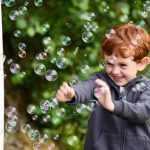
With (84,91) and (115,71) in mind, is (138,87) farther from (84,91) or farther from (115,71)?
(84,91)

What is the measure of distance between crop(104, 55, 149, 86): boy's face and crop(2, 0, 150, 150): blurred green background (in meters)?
1.26

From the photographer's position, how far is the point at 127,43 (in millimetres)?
3799

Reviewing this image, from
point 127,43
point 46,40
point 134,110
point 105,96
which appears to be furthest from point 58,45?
point 105,96

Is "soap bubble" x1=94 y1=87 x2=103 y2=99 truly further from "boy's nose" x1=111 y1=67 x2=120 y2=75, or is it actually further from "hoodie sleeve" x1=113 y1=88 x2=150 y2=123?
"boy's nose" x1=111 y1=67 x2=120 y2=75

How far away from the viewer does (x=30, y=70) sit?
568 cm

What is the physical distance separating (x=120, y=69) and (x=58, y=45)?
5.49 feet

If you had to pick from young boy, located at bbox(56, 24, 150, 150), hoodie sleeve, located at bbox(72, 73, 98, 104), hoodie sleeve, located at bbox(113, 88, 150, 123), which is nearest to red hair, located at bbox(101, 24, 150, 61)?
young boy, located at bbox(56, 24, 150, 150)

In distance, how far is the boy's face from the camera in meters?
3.66

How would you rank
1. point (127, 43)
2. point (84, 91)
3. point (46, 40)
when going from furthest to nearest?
point (46, 40) < point (127, 43) < point (84, 91)

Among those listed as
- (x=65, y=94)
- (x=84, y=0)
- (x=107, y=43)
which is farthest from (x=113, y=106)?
(x=84, y=0)

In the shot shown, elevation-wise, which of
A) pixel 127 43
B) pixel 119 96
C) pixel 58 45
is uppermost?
pixel 127 43

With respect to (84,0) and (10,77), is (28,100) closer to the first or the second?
(10,77)

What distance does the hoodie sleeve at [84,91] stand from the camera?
3.51 meters

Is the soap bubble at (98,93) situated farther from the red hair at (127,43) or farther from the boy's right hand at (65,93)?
the red hair at (127,43)
